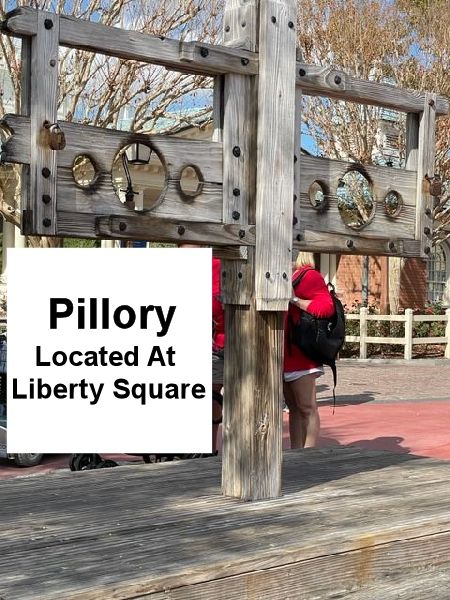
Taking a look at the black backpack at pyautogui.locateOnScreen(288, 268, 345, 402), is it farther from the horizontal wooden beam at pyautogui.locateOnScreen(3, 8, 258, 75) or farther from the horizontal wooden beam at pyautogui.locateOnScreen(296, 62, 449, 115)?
the horizontal wooden beam at pyautogui.locateOnScreen(3, 8, 258, 75)

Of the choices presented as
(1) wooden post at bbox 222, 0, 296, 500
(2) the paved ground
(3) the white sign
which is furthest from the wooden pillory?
(2) the paved ground

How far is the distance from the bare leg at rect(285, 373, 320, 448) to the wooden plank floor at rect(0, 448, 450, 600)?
2.37 meters

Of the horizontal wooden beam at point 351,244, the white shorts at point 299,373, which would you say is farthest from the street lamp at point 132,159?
the white shorts at point 299,373

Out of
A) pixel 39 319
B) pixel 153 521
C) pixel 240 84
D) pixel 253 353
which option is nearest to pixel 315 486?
pixel 253 353

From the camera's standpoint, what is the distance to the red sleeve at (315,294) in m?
7.02

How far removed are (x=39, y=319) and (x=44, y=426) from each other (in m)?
0.43

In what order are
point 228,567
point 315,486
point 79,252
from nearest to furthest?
1. point 228,567
2. point 79,252
3. point 315,486

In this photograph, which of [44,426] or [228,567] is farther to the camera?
[44,426]

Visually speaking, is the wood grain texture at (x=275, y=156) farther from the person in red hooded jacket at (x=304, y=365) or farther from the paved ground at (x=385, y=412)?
the paved ground at (x=385, y=412)

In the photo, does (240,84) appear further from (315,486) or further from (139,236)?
(315,486)

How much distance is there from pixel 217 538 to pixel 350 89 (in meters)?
2.10

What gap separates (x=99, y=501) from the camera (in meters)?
4.11

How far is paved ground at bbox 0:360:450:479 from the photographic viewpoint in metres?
9.89

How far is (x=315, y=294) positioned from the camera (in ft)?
23.2
